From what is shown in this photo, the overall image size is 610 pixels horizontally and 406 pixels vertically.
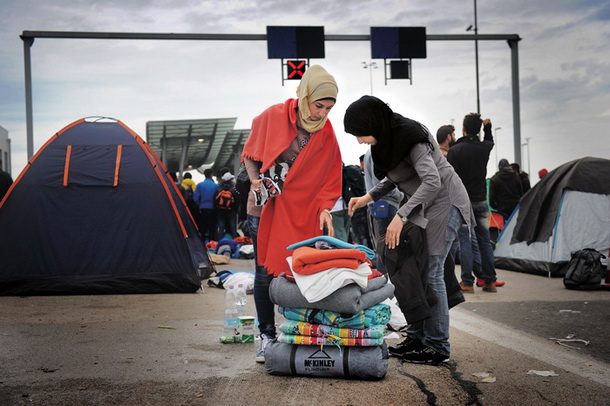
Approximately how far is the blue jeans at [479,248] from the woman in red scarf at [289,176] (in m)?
4.02

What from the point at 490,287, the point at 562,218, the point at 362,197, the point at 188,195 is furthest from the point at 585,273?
the point at 188,195

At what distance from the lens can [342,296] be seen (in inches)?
162

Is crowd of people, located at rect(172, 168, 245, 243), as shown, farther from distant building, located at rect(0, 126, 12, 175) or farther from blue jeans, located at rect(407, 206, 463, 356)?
distant building, located at rect(0, 126, 12, 175)

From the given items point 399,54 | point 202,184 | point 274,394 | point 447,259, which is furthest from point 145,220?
point 399,54

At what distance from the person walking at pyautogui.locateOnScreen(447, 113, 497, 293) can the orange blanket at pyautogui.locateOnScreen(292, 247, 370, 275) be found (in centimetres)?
451

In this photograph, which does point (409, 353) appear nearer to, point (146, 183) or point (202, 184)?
point (146, 183)

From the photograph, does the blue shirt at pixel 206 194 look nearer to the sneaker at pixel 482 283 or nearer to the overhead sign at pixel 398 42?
the overhead sign at pixel 398 42

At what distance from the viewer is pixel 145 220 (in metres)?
8.79

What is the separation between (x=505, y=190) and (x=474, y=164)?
15.8ft

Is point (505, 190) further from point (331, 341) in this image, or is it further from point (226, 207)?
point (331, 341)

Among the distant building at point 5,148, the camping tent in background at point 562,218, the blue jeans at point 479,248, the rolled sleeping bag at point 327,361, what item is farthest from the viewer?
the distant building at point 5,148

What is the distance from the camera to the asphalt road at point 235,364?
3.76 meters

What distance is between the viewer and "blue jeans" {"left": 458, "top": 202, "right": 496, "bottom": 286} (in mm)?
8398

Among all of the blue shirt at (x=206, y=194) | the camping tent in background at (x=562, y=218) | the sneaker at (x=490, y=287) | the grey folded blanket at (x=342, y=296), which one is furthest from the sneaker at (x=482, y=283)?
the blue shirt at (x=206, y=194)
